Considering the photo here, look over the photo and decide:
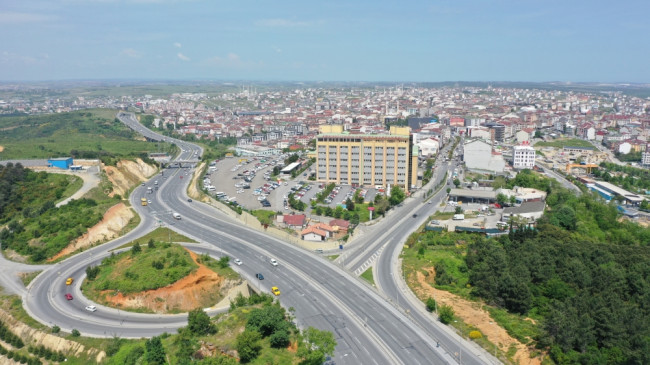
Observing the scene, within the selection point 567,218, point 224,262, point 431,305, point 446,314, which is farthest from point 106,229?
point 567,218

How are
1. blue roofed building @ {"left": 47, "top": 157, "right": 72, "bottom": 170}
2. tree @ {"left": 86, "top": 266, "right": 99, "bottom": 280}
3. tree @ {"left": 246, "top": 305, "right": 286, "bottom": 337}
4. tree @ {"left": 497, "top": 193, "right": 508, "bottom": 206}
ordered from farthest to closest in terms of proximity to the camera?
blue roofed building @ {"left": 47, "top": 157, "right": 72, "bottom": 170}, tree @ {"left": 497, "top": 193, "right": 508, "bottom": 206}, tree @ {"left": 86, "top": 266, "right": 99, "bottom": 280}, tree @ {"left": 246, "top": 305, "right": 286, "bottom": 337}

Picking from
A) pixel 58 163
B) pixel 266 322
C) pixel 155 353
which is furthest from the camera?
pixel 58 163

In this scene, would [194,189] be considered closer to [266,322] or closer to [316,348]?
[266,322]

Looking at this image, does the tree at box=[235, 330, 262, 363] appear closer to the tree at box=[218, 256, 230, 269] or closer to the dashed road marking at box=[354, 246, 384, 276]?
the tree at box=[218, 256, 230, 269]

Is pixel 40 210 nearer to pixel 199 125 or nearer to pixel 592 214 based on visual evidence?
pixel 592 214

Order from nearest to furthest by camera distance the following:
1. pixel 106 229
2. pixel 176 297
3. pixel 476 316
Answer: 1. pixel 476 316
2. pixel 176 297
3. pixel 106 229

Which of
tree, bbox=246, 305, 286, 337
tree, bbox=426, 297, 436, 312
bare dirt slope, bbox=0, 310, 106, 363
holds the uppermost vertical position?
tree, bbox=246, 305, 286, 337

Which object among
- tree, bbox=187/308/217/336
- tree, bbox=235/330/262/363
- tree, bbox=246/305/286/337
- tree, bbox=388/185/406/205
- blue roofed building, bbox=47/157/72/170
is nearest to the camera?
tree, bbox=235/330/262/363

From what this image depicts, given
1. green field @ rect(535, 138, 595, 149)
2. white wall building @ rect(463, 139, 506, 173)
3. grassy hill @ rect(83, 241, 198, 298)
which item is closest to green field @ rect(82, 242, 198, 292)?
grassy hill @ rect(83, 241, 198, 298)
